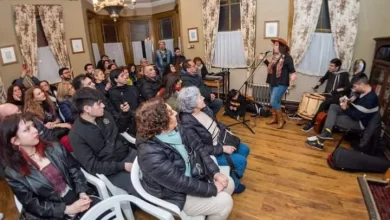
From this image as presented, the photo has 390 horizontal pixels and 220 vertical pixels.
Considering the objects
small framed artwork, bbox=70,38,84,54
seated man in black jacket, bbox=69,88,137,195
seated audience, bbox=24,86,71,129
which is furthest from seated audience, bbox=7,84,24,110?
small framed artwork, bbox=70,38,84,54

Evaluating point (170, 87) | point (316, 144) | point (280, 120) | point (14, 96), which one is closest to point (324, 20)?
point (280, 120)

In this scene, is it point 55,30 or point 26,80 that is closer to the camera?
point 26,80

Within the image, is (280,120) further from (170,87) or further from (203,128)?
(203,128)

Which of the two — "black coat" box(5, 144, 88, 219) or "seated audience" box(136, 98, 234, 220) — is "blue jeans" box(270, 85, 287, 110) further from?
"black coat" box(5, 144, 88, 219)

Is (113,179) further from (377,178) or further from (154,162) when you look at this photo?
(377,178)

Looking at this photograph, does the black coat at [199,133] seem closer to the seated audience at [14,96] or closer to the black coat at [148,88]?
the black coat at [148,88]

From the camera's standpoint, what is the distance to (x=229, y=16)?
4.87 m

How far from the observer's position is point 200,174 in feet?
5.32

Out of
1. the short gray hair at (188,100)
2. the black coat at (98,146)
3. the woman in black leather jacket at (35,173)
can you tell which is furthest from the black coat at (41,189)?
the short gray hair at (188,100)

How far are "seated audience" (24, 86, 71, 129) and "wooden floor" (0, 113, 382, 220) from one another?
91 centimetres

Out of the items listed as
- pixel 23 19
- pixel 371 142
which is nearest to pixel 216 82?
pixel 371 142

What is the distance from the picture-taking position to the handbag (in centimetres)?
160

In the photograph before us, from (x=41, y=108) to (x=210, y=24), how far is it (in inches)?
148

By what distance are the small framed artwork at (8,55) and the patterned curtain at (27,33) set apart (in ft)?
0.54
